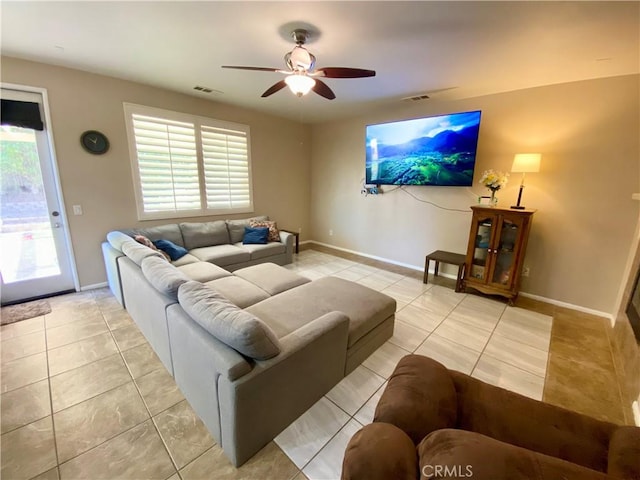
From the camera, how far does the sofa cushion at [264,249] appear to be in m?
3.97

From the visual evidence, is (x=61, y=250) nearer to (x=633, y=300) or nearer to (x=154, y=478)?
(x=154, y=478)

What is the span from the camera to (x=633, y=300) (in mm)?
2354

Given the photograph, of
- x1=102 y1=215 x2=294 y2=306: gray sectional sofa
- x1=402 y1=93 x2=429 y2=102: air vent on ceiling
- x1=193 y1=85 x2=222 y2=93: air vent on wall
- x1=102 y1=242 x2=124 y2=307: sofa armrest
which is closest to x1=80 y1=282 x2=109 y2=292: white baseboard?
x1=102 y1=215 x2=294 y2=306: gray sectional sofa

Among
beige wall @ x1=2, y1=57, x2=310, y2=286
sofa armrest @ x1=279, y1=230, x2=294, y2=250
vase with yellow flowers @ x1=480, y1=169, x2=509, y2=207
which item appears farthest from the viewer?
sofa armrest @ x1=279, y1=230, x2=294, y2=250

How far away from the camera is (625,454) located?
2.99 ft

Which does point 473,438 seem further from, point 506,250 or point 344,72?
point 506,250

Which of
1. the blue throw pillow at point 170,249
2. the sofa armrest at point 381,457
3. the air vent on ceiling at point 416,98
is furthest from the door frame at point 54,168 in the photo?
the air vent on ceiling at point 416,98

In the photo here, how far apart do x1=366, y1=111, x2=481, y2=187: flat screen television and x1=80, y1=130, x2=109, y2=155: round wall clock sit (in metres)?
3.70

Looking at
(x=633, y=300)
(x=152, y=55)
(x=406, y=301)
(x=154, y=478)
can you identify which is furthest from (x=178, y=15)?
(x=633, y=300)

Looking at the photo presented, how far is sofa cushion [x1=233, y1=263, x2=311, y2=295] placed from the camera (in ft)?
8.73

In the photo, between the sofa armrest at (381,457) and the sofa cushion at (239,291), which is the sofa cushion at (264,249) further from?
the sofa armrest at (381,457)

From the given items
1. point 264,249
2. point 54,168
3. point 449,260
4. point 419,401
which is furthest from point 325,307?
point 54,168

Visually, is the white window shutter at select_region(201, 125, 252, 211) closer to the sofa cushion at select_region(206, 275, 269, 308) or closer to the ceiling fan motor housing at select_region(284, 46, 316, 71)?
the sofa cushion at select_region(206, 275, 269, 308)

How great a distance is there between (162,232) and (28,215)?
131 cm
